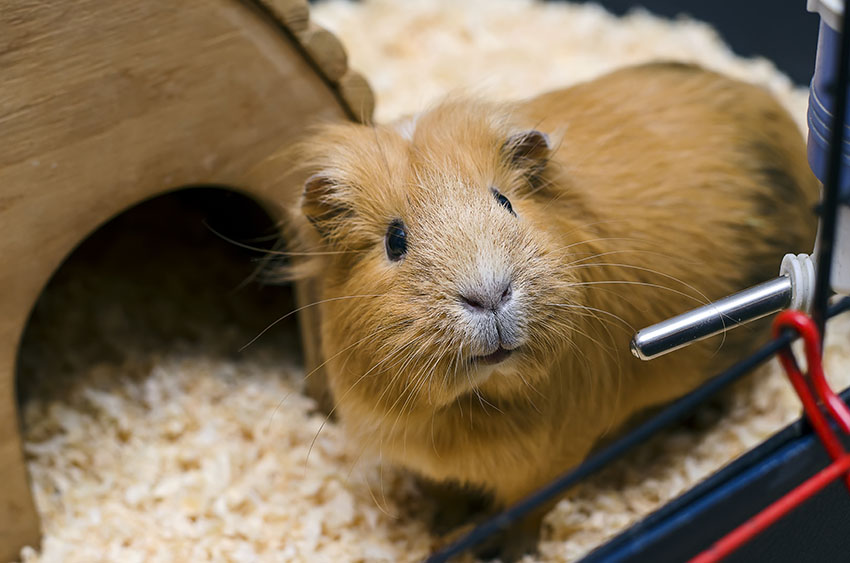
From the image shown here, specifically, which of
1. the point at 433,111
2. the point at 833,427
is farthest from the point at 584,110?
the point at 833,427

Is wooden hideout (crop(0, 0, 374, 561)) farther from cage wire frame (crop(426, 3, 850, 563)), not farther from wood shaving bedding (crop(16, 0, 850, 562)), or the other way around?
cage wire frame (crop(426, 3, 850, 563))

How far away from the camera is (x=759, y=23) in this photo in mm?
3600

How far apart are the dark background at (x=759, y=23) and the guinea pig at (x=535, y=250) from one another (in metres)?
1.09

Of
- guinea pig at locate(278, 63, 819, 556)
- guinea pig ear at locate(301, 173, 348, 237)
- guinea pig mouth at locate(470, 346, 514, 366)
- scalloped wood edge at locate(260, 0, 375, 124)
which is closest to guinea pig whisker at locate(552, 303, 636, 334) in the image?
guinea pig at locate(278, 63, 819, 556)

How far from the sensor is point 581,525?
2215 mm

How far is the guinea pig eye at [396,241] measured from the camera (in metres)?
1.65

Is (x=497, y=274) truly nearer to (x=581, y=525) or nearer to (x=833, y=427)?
(x=833, y=427)

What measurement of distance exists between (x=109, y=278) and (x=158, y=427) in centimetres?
78

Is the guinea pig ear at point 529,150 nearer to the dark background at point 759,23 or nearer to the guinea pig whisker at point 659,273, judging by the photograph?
the guinea pig whisker at point 659,273

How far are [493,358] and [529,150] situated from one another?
19.1 inches

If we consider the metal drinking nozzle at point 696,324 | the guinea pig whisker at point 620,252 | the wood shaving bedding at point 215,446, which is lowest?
the wood shaving bedding at point 215,446

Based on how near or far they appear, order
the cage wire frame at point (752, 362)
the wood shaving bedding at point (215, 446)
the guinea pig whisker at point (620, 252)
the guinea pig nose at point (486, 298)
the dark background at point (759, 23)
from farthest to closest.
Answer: the dark background at point (759, 23), the wood shaving bedding at point (215, 446), the guinea pig whisker at point (620, 252), the guinea pig nose at point (486, 298), the cage wire frame at point (752, 362)

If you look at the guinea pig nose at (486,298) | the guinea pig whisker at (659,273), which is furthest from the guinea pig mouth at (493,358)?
the guinea pig whisker at (659,273)

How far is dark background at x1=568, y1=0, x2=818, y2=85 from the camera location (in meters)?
3.32
